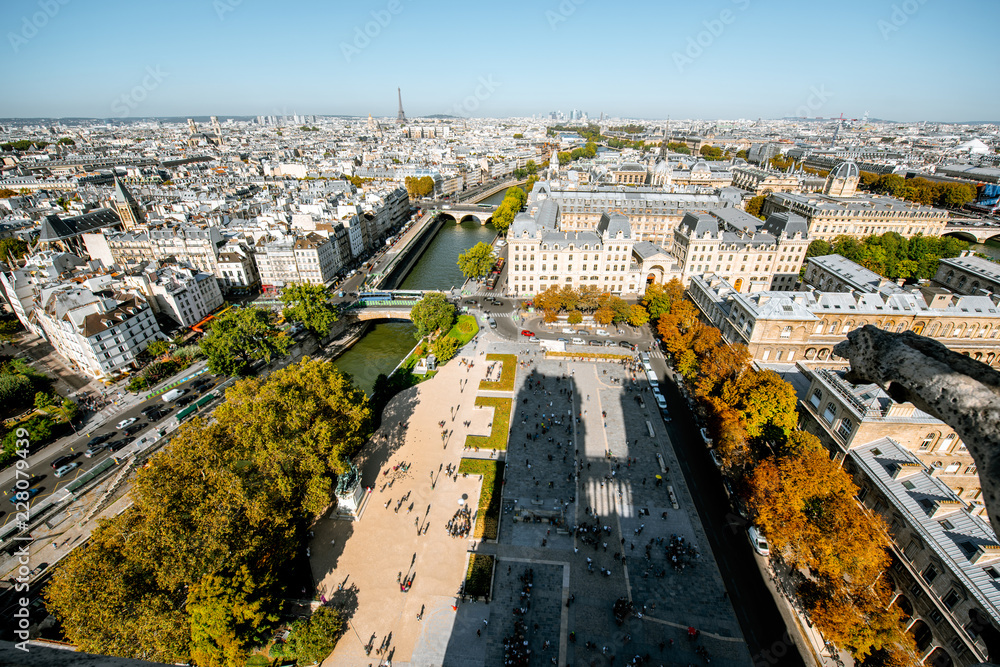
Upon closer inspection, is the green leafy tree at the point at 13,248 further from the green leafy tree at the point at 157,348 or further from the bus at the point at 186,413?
the bus at the point at 186,413

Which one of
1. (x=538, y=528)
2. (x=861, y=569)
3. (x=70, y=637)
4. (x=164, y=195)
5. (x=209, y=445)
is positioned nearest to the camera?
(x=70, y=637)

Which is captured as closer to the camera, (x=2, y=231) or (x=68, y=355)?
(x=68, y=355)

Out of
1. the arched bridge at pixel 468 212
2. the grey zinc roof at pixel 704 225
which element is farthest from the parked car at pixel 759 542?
the arched bridge at pixel 468 212

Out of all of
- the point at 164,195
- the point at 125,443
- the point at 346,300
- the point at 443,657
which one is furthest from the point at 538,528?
the point at 164,195

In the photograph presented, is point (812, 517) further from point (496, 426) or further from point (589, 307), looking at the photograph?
point (589, 307)

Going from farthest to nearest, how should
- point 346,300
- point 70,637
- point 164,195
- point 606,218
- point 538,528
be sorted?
point 164,195 → point 606,218 → point 346,300 → point 538,528 → point 70,637

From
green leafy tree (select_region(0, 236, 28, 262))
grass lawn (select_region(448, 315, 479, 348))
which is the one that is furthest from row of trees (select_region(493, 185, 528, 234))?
green leafy tree (select_region(0, 236, 28, 262))

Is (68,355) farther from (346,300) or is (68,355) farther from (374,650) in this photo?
(374,650)
